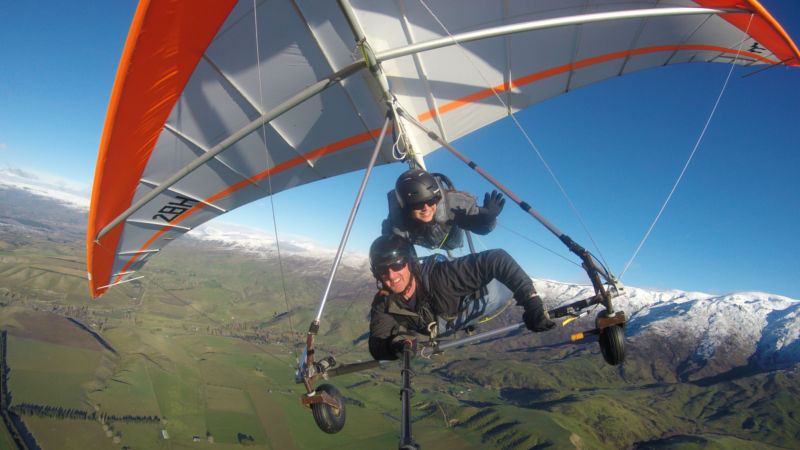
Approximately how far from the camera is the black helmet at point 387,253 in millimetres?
3694

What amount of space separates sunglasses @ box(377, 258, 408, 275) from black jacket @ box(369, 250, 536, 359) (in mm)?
318

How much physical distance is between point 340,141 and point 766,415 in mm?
193118

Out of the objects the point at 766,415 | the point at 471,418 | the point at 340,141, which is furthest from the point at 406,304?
the point at 766,415

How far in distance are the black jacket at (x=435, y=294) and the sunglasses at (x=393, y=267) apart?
318 mm

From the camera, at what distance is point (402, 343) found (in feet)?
10.9

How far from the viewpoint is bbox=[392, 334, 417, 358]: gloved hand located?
3147 mm

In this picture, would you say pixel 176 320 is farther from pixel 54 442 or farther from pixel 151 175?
pixel 151 175

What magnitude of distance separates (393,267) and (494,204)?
157 cm

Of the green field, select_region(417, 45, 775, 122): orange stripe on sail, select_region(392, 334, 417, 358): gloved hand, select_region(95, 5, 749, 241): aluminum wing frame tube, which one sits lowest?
the green field

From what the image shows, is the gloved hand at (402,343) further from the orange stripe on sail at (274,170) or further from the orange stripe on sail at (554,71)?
the orange stripe on sail at (274,170)

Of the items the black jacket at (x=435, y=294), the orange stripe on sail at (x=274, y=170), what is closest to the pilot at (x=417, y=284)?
the black jacket at (x=435, y=294)

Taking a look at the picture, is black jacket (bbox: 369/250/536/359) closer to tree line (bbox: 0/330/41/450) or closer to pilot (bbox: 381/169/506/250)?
pilot (bbox: 381/169/506/250)

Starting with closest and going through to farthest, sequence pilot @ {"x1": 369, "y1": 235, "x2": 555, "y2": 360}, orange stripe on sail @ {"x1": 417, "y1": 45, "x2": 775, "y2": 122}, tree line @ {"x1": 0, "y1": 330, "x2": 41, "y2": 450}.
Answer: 1. pilot @ {"x1": 369, "y1": 235, "x2": 555, "y2": 360}
2. orange stripe on sail @ {"x1": 417, "y1": 45, "x2": 775, "y2": 122}
3. tree line @ {"x1": 0, "y1": 330, "x2": 41, "y2": 450}

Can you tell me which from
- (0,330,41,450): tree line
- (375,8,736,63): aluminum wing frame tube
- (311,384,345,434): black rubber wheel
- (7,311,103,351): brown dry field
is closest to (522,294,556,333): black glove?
(311,384,345,434): black rubber wheel
